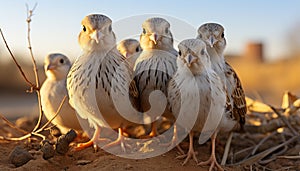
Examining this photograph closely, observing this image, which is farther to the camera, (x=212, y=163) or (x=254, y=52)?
(x=254, y=52)

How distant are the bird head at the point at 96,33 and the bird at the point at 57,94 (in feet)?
3.51

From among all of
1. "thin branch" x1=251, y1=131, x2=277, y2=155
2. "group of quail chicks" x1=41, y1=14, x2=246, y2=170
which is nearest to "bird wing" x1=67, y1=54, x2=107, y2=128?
"group of quail chicks" x1=41, y1=14, x2=246, y2=170

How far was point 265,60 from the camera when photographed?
31.5m

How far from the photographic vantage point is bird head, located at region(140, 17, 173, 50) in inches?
162

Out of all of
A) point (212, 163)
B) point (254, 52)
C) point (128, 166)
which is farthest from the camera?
point (254, 52)

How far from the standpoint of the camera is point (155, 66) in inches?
162

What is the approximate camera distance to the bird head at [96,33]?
3746 millimetres

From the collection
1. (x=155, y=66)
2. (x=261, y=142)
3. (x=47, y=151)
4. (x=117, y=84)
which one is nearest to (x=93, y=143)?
(x=47, y=151)

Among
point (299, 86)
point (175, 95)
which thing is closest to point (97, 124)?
point (175, 95)

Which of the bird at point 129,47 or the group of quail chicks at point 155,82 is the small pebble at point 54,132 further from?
the bird at point 129,47

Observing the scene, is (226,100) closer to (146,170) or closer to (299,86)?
(146,170)

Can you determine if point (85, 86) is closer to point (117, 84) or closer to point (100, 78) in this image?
point (100, 78)

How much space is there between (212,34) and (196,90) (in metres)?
0.76

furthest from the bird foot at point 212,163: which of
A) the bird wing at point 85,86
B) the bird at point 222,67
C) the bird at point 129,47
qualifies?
the bird at point 129,47
